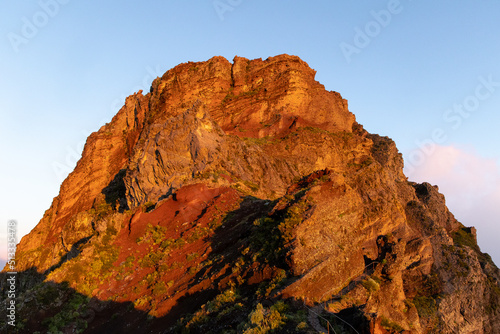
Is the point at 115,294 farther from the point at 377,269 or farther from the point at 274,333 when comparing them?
the point at 377,269

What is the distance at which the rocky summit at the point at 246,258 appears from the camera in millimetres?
13781

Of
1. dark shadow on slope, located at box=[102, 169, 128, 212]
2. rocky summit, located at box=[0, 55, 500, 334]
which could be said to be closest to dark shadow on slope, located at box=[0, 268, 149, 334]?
rocky summit, located at box=[0, 55, 500, 334]

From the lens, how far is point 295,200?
17250 millimetres

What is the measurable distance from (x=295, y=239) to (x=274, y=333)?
4.65m

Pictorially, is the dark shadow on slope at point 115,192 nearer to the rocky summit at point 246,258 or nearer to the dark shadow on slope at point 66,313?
the rocky summit at point 246,258

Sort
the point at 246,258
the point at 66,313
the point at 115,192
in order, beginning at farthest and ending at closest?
1. the point at 115,192
2. the point at 66,313
3. the point at 246,258

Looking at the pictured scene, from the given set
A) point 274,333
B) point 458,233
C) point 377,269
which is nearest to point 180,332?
point 274,333

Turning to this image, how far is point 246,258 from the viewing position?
16359 mm

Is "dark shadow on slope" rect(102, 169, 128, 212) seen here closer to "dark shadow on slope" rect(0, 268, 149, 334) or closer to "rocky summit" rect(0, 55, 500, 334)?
"rocky summit" rect(0, 55, 500, 334)

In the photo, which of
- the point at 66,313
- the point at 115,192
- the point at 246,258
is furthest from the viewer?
the point at 115,192

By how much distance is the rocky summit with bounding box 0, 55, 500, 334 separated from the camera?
45.2 ft

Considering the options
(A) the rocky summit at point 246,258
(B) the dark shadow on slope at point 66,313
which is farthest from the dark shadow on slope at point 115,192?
(B) the dark shadow on slope at point 66,313

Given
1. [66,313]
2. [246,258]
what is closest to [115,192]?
[66,313]

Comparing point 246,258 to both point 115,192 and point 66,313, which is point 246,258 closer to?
point 66,313
